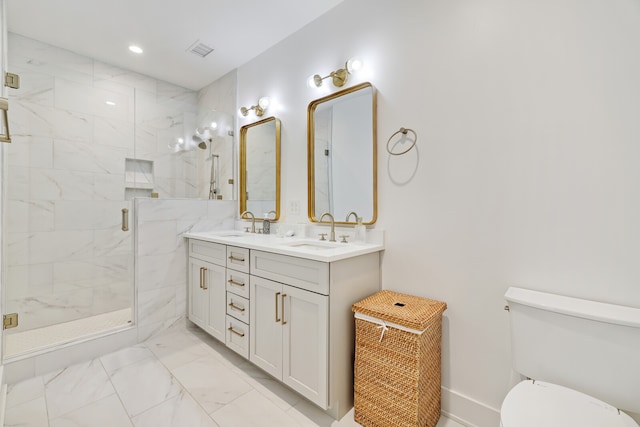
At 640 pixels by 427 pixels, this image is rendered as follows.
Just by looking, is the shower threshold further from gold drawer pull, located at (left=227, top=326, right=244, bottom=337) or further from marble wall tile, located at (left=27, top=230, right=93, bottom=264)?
gold drawer pull, located at (left=227, top=326, right=244, bottom=337)

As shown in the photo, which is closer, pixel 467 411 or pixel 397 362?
pixel 397 362

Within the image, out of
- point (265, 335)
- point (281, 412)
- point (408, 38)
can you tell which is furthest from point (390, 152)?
point (281, 412)

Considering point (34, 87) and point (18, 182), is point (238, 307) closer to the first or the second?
point (18, 182)

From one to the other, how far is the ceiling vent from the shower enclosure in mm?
738

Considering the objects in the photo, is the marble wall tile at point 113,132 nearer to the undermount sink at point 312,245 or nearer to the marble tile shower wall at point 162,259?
the marble tile shower wall at point 162,259

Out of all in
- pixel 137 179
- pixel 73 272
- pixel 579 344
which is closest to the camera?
pixel 579 344

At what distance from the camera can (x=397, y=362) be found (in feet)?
4.36

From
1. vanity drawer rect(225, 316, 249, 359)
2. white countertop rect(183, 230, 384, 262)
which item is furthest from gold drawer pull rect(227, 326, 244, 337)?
white countertop rect(183, 230, 384, 262)

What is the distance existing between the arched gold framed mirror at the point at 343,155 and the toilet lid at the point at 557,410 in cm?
109

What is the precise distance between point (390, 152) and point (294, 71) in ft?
3.94

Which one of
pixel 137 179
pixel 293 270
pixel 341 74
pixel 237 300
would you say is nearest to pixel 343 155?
pixel 341 74

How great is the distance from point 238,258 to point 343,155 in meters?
1.02

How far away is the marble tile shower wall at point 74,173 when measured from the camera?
2402mm

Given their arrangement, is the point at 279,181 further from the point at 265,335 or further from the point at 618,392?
the point at 618,392
